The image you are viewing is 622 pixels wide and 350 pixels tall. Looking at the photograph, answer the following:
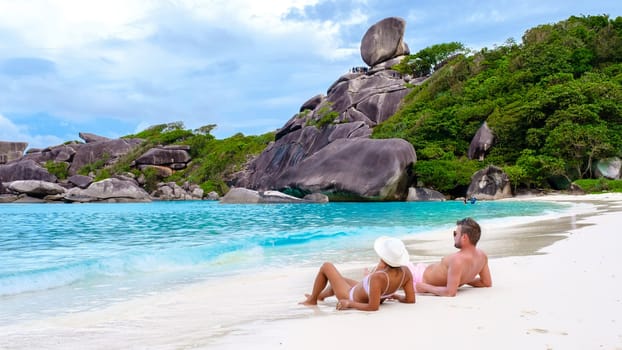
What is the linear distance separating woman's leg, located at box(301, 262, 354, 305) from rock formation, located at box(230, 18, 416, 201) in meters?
24.8

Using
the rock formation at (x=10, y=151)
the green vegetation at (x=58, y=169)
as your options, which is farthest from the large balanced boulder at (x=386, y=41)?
the rock formation at (x=10, y=151)

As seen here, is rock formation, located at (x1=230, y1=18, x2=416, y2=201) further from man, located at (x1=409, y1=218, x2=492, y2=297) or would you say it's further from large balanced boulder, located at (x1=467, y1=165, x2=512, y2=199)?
man, located at (x1=409, y1=218, x2=492, y2=297)

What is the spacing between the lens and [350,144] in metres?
31.9

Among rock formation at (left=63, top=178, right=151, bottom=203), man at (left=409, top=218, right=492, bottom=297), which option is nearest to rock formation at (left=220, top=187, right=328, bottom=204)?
rock formation at (left=63, top=178, right=151, bottom=203)

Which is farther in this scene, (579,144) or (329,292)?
(579,144)

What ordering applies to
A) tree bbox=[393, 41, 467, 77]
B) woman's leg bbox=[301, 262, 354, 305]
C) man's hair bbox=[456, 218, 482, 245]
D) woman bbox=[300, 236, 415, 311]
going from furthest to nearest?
tree bbox=[393, 41, 467, 77]
man's hair bbox=[456, 218, 482, 245]
woman's leg bbox=[301, 262, 354, 305]
woman bbox=[300, 236, 415, 311]

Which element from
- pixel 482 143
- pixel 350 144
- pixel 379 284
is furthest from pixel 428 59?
pixel 379 284

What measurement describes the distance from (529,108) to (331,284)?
3011 centimetres

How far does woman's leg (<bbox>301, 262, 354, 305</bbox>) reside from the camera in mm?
3864

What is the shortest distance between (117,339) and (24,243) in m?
8.31

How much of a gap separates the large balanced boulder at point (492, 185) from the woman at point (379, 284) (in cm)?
2598

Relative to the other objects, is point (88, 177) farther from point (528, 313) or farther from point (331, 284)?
point (528, 313)

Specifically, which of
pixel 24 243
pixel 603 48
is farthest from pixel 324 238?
pixel 603 48

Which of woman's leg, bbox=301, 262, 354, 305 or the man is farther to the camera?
the man
